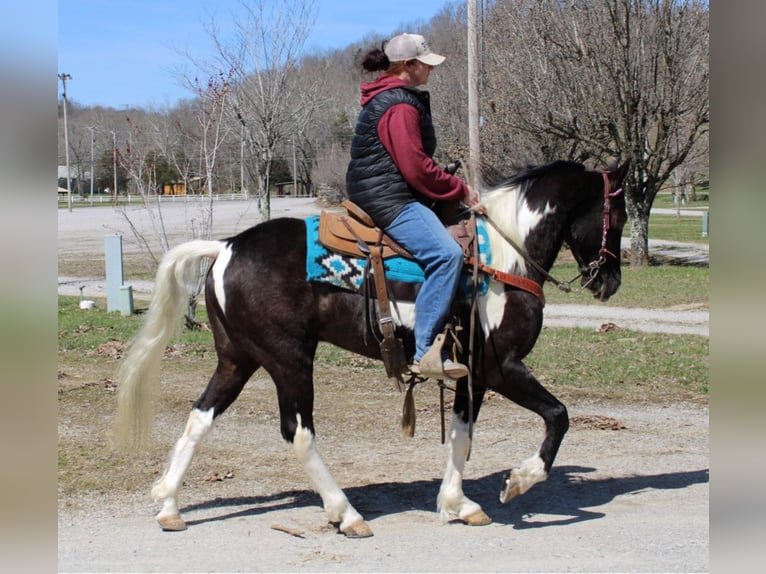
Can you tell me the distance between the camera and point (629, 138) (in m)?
23.0

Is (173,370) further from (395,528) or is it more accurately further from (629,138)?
(629,138)

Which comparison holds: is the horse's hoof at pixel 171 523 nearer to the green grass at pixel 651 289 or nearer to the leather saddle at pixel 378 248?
the leather saddle at pixel 378 248

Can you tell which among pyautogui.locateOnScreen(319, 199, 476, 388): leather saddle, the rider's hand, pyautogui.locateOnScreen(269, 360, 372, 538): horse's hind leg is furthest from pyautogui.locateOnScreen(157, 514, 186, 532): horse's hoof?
the rider's hand

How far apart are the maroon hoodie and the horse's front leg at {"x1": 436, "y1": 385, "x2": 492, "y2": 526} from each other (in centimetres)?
135

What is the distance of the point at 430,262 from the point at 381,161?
692mm

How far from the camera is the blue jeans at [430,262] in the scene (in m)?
5.06

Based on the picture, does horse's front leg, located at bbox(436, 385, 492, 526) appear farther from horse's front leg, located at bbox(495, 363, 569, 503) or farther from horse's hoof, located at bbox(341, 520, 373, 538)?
horse's hoof, located at bbox(341, 520, 373, 538)

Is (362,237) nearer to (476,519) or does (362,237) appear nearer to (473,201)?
(473,201)

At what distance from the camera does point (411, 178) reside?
16.7ft

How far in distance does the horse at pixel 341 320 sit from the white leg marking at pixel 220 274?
0.01m

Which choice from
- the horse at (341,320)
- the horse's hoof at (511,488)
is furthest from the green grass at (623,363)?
the horse's hoof at (511,488)

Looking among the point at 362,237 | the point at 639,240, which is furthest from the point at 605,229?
the point at 639,240

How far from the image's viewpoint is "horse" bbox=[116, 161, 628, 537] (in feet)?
17.3
